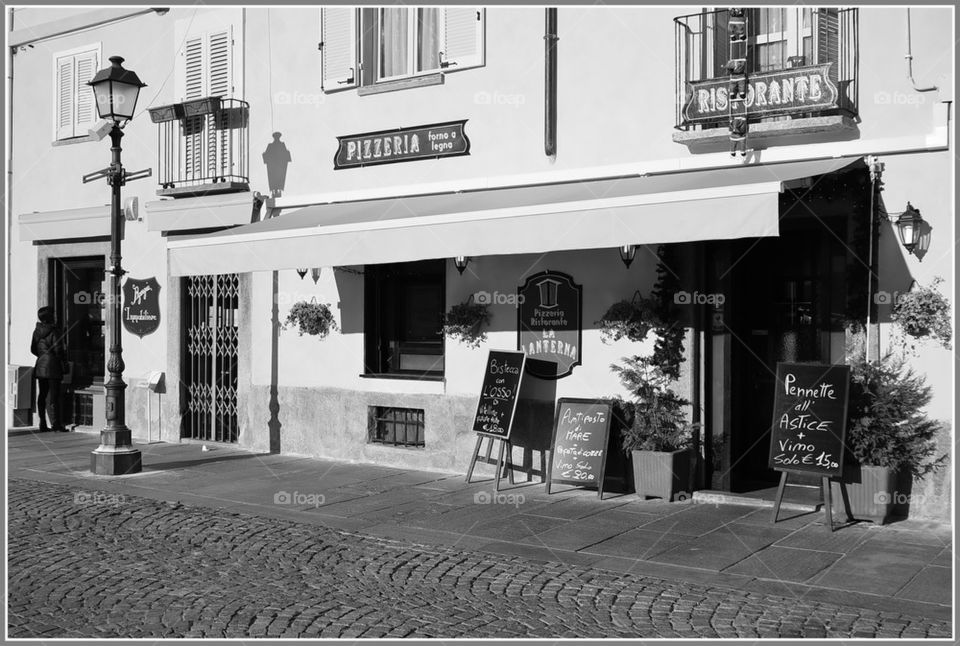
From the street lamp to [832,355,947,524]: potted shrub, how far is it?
25.9 ft

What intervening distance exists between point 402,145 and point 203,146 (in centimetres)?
357

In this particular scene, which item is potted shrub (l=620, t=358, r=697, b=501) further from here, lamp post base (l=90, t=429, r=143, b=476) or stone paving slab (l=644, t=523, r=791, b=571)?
lamp post base (l=90, t=429, r=143, b=476)

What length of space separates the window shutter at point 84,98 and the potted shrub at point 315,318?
5.77 metres

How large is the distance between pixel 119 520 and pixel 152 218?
Result: 625 centimetres

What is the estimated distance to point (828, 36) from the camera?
956 centimetres

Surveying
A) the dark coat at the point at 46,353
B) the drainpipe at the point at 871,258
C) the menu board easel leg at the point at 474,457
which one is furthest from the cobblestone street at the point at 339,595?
the dark coat at the point at 46,353

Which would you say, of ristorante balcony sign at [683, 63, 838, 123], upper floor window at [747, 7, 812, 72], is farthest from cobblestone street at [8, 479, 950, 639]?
upper floor window at [747, 7, 812, 72]

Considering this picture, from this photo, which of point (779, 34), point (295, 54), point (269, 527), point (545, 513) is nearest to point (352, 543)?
point (269, 527)

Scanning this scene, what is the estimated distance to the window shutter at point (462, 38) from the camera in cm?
1185

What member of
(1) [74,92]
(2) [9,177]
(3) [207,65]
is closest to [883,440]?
(3) [207,65]

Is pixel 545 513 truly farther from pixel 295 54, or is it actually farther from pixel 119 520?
pixel 295 54

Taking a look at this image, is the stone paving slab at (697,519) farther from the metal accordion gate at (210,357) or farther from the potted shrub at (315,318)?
the metal accordion gate at (210,357)

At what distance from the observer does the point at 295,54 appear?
13578mm

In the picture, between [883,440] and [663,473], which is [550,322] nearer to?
[663,473]
